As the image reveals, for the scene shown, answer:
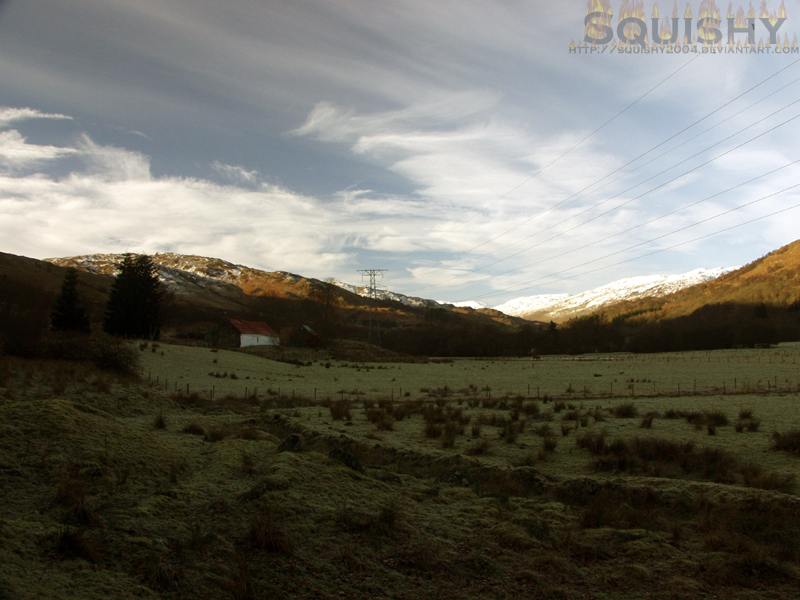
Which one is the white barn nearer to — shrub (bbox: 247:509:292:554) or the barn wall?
the barn wall

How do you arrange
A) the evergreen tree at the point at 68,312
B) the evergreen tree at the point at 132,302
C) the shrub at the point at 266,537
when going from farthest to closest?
the evergreen tree at the point at 132,302 → the evergreen tree at the point at 68,312 → the shrub at the point at 266,537

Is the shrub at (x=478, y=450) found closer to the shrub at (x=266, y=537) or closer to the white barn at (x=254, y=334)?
the shrub at (x=266, y=537)

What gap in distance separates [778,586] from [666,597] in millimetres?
1493

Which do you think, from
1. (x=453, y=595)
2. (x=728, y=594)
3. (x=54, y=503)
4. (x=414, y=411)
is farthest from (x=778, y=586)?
(x=414, y=411)

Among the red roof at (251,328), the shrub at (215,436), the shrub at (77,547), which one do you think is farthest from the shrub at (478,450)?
the red roof at (251,328)

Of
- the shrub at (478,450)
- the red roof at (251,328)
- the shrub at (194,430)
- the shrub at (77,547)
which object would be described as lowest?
the shrub at (478,450)

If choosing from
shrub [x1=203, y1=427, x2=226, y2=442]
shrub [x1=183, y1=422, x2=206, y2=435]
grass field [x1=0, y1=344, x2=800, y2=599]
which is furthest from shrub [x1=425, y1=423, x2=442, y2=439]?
shrub [x1=183, y1=422, x2=206, y2=435]

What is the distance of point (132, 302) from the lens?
50406 mm

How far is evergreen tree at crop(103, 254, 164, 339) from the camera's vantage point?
5003cm

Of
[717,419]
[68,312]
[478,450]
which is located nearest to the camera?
[478,450]

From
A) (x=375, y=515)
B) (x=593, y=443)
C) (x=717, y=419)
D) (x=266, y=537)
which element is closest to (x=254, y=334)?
(x=717, y=419)

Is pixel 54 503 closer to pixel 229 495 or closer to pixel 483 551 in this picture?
pixel 229 495

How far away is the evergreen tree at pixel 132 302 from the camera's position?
50.0 meters

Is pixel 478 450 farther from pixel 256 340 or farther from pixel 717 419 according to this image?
pixel 256 340
